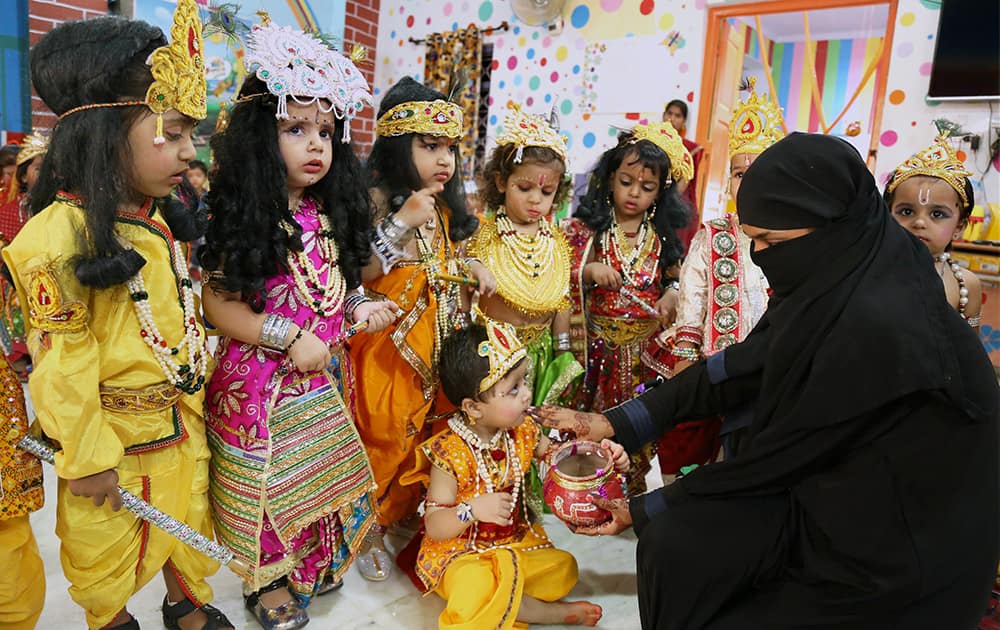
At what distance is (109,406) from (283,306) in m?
0.45

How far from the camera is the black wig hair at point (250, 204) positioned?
65.7 inches

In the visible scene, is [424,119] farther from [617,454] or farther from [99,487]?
[99,487]

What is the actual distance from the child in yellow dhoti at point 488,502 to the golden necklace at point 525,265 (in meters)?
0.35

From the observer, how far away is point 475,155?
20.8ft

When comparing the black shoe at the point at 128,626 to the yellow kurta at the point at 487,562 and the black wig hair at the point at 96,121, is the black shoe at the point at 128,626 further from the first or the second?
the black wig hair at the point at 96,121

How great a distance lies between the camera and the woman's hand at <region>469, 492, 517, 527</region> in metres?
1.87

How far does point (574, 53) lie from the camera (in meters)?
5.66

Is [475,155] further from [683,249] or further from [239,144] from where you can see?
[239,144]

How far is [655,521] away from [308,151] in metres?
1.22

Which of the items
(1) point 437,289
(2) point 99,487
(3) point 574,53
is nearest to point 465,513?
(1) point 437,289

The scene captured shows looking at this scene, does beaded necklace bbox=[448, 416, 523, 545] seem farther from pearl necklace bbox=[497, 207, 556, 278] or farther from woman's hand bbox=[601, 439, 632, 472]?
pearl necklace bbox=[497, 207, 556, 278]

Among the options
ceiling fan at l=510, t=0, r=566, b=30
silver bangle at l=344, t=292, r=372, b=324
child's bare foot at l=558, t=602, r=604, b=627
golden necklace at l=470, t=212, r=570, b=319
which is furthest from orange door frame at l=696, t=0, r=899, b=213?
silver bangle at l=344, t=292, r=372, b=324

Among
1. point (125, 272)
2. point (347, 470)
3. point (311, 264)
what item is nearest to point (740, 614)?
point (347, 470)

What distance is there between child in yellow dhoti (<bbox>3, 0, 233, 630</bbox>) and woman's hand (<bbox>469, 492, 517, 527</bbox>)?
0.74 meters
